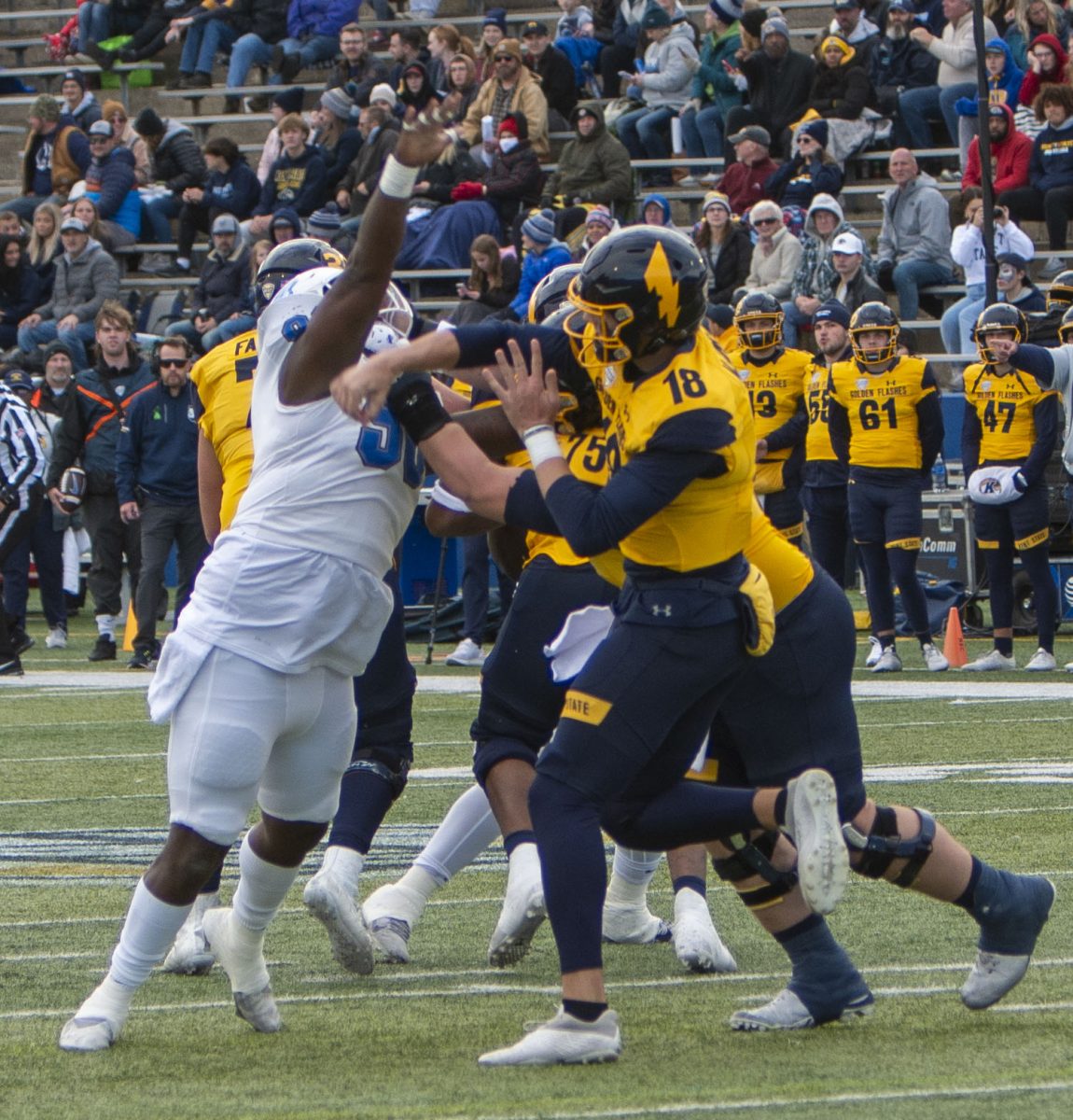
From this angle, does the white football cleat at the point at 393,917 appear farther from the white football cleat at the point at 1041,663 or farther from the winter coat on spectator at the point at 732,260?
the winter coat on spectator at the point at 732,260

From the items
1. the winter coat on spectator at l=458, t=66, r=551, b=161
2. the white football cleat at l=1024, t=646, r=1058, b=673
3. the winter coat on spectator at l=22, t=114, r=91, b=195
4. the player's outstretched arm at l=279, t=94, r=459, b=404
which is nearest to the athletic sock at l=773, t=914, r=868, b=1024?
the player's outstretched arm at l=279, t=94, r=459, b=404

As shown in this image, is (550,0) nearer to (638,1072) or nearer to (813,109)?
(813,109)

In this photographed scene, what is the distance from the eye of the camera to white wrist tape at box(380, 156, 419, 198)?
4.35 m

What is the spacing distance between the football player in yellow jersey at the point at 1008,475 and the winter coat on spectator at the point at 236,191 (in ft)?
34.8

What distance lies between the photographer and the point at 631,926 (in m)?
5.89

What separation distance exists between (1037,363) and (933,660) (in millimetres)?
1915

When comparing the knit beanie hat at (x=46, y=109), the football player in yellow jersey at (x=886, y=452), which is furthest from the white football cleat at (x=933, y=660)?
the knit beanie hat at (x=46, y=109)

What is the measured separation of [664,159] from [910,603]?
349 inches

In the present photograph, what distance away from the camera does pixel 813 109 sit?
1967cm

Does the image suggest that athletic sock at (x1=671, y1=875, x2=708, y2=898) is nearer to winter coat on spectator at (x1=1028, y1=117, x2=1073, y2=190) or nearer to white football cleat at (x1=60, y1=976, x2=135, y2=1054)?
white football cleat at (x1=60, y1=976, x2=135, y2=1054)

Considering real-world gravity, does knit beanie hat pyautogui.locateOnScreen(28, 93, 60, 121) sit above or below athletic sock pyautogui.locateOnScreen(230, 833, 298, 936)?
above

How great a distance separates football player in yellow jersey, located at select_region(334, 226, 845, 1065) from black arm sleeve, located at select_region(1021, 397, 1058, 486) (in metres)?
8.89

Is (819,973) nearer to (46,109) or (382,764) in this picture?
(382,764)

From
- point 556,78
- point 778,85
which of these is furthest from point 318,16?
point 778,85
